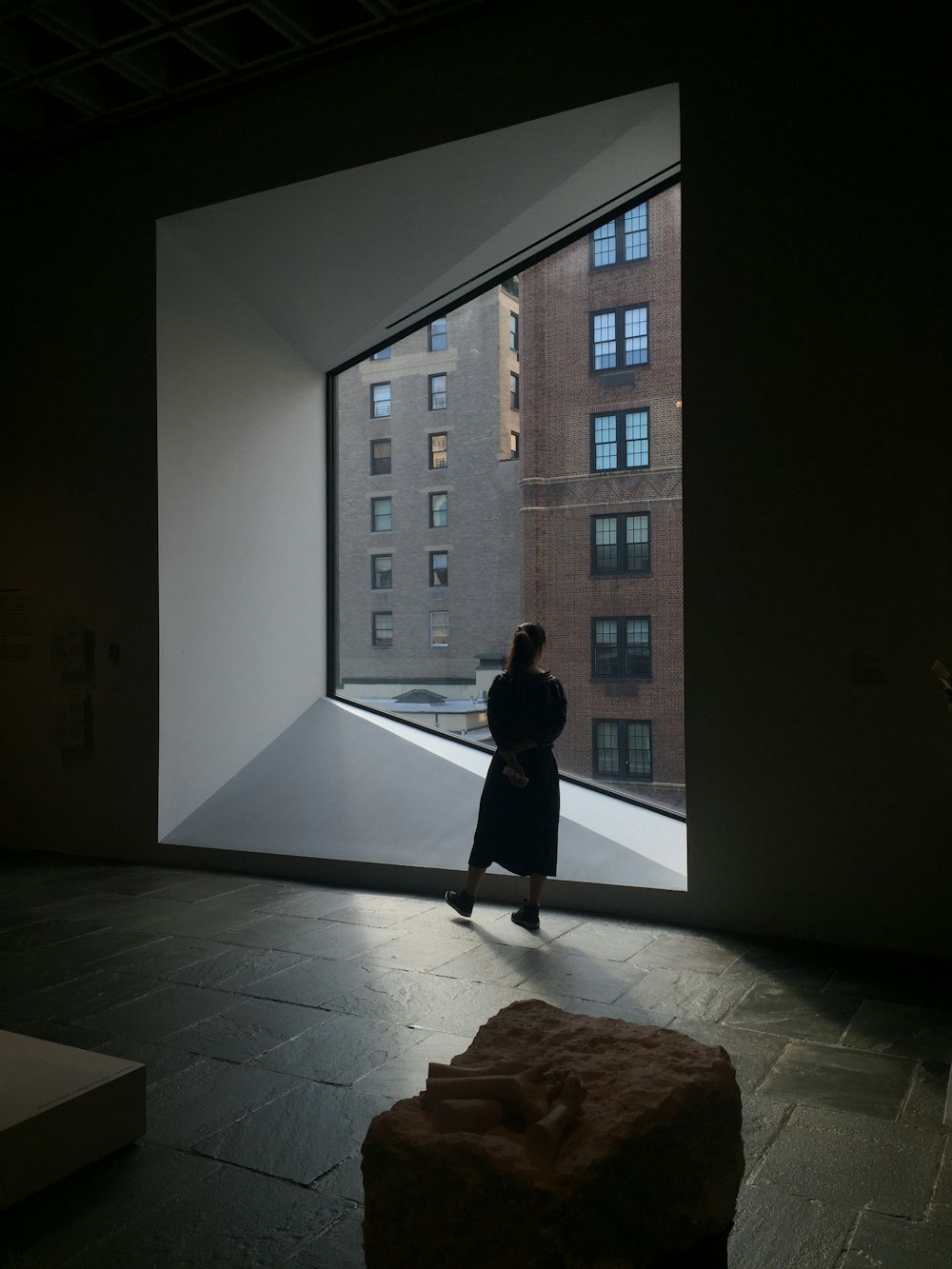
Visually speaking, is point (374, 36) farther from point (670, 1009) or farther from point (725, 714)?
point (670, 1009)

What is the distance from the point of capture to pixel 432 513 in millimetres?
7910

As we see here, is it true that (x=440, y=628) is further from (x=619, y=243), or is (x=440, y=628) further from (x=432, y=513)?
(x=619, y=243)

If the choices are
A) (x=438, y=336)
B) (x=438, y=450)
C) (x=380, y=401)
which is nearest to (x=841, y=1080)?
(x=438, y=450)

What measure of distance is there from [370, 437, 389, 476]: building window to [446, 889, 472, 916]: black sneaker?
387 centimetres

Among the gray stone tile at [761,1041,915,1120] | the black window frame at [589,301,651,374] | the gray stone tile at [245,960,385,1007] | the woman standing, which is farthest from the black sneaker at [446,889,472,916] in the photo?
the black window frame at [589,301,651,374]

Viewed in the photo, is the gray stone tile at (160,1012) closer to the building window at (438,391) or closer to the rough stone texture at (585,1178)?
the rough stone texture at (585,1178)

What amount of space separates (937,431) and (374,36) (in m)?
4.11

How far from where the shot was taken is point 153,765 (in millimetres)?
7172

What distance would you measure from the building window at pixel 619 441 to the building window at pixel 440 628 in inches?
64.9

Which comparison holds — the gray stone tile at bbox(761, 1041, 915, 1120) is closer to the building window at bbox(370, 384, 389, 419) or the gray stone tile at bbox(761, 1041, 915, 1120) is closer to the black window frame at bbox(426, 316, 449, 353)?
the black window frame at bbox(426, 316, 449, 353)

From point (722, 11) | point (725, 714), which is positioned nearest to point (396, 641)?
point (725, 714)

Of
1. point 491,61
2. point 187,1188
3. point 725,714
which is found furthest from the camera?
point 491,61

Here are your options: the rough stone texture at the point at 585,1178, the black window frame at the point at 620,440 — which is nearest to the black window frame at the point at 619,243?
the black window frame at the point at 620,440

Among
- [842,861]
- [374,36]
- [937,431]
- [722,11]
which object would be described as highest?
[374,36]
